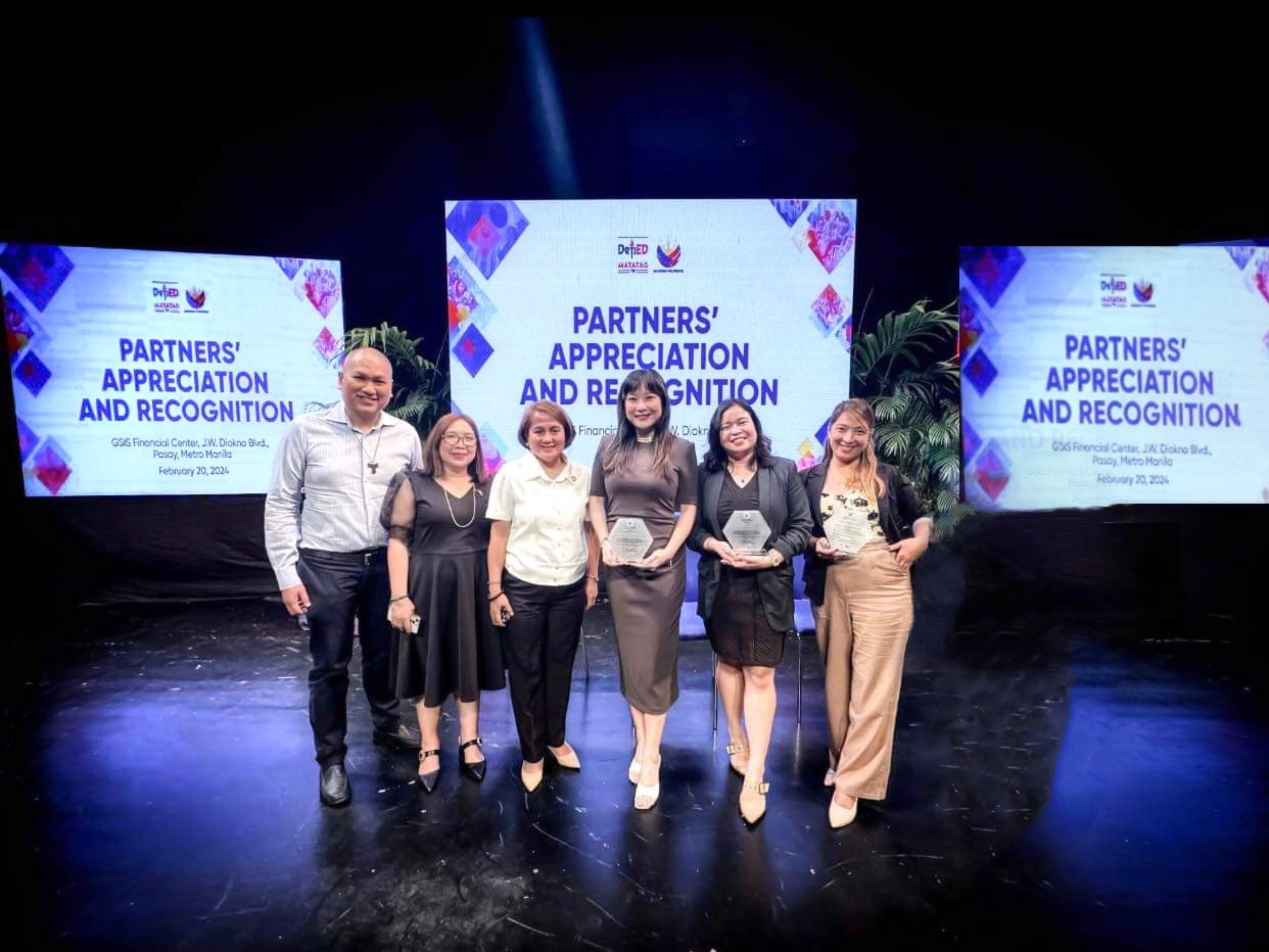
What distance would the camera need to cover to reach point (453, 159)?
15.4 feet

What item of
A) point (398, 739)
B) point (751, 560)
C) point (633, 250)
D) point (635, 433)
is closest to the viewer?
point (751, 560)

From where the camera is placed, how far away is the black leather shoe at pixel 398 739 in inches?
112

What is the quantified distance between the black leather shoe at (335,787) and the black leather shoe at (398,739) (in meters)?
0.33

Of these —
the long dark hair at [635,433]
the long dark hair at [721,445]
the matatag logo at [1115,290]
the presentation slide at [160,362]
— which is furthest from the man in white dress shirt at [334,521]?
the matatag logo at [1115,290]

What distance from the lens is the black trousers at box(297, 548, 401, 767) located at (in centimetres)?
242

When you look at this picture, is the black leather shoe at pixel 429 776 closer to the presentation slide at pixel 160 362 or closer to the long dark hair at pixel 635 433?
the long dark hair at pixel 635 433

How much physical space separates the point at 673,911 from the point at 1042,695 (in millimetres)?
2431

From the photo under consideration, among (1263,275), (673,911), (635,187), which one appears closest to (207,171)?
(635,187)

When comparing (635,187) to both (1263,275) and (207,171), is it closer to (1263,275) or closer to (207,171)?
(207,171)

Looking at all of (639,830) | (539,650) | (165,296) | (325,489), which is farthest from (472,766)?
(165,296)

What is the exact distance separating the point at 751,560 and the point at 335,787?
166cm

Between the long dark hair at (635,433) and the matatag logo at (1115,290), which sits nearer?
the long dark hair at (635,433)

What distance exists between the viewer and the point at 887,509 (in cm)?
227

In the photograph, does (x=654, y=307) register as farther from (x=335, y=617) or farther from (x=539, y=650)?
(x=335, y=617)
